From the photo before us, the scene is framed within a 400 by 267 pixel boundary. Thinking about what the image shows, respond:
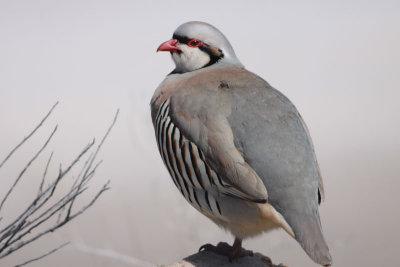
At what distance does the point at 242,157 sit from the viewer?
3682 millimetres

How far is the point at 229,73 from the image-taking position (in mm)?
4367

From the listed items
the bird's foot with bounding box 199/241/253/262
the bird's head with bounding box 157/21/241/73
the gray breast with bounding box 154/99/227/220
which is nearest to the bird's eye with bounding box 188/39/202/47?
the bird's head with bounding box 157/21/241/73

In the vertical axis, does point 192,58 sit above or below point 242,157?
above

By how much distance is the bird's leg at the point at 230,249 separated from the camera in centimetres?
428

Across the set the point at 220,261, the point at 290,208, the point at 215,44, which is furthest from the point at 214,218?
the point at 215,44

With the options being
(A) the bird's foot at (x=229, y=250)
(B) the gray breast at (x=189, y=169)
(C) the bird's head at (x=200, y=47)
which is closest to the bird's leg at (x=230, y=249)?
(A) the bird's foot at (x=229, y=250)

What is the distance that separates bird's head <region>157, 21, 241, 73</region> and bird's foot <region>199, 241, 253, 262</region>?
4.28 feet

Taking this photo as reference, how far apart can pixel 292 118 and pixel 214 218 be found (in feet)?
2.64

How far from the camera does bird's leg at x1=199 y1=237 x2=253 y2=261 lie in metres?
4.28

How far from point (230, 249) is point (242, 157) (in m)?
0.90

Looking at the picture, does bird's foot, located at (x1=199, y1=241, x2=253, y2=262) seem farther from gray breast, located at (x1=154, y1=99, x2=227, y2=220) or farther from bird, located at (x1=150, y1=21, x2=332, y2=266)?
gray breast, located at (x1=154, y1=99, x2=227, y2=220)

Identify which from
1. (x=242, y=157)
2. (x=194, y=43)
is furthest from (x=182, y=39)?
(x=242, y=157)

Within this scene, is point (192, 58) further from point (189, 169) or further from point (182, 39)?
point (189, 169)

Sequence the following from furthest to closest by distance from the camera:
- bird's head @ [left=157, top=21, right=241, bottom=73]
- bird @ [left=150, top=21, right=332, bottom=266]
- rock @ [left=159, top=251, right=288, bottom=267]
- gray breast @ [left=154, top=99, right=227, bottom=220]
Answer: bird's head @ [left=157, top=21, right=241, bottom=73]
rock @ [left=159, top=251, right=288, bottom=267]
gray breast @ [left=154, top=99, right=227, bottom=220]
bird @ [left=150, top=21, right=332, bottom=266]
